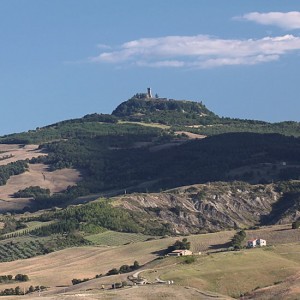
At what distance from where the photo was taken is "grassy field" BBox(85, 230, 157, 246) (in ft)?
558

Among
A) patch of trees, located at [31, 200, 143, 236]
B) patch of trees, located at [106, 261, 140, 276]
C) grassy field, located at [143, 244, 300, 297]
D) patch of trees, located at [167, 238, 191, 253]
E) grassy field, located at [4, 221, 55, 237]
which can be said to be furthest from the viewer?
grassy field, located at [4, 221, 55, 237]

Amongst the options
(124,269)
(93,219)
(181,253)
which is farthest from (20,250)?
(124,269)

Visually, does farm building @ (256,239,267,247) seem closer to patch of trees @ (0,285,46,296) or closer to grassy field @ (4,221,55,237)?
patch of trees @ (0,285,46,296)

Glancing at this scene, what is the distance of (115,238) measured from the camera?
175125mm

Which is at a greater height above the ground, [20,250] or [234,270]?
[234,270]

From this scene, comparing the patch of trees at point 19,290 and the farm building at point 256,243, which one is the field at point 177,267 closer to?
the patch of trees at point 19,290

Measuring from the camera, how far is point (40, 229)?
→ 181375 millimetres

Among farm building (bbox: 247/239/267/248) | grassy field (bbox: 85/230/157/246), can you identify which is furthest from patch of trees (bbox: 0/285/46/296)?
grassy field (bbox: 85/230/157/246)

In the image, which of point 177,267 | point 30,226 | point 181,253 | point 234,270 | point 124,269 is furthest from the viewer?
point 30,226

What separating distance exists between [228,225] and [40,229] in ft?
134

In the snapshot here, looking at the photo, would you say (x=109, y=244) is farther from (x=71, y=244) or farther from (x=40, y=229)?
(x=40, y=229)

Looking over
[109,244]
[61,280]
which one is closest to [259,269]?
[61,280]

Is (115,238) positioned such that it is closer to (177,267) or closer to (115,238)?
(115,238)

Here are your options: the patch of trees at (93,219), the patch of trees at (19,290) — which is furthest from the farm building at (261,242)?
the patch of trees at (93,219)
